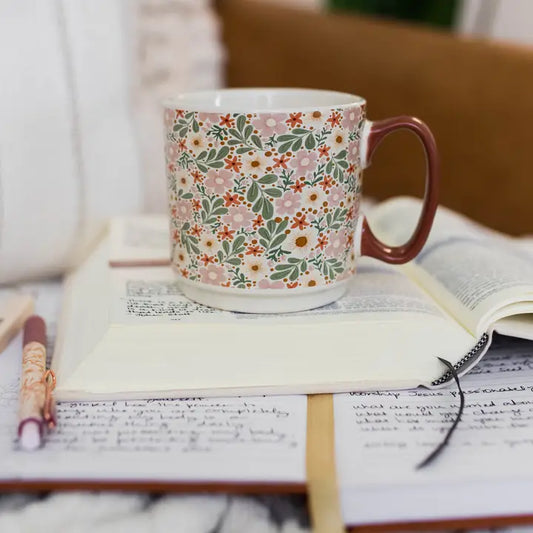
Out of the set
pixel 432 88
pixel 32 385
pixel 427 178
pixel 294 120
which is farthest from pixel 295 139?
pixel 432 88

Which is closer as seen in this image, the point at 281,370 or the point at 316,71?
the point at 281,370

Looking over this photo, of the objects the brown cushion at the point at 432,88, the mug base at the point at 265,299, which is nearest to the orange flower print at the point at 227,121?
the mug base at the point at 265,299

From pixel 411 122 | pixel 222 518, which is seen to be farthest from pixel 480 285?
pixel 222 518

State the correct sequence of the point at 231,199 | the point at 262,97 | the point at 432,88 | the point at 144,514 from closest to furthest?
1. the point at 144,514
2. the point at 231,199
3. the point at 262,97
4. the point at 432,88

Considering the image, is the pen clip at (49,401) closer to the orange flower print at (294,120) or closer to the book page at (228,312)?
the book page at (228,312)

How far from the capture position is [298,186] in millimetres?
418

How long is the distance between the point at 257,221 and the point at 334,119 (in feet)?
0.27

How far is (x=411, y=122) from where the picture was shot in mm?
451

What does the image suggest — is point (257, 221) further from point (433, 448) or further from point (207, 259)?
point (433, 448)

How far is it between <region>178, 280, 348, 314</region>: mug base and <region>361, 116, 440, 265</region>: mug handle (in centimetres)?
5

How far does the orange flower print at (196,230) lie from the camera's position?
440 mm

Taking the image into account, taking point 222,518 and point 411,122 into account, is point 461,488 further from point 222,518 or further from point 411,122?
point 411,122

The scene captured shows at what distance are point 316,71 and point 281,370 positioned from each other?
746mm

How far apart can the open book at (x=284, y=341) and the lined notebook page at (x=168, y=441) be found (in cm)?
1
